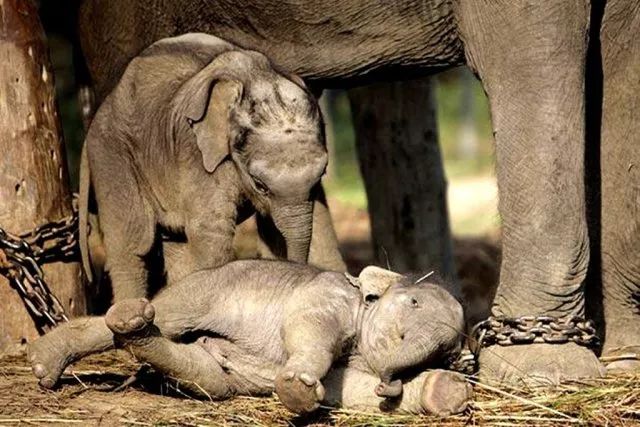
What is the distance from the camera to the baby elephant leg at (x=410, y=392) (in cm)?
485

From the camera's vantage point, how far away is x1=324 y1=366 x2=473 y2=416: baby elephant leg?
4.85 metres

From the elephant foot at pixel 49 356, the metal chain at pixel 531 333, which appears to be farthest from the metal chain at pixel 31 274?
the metal chain at pixel 531 333

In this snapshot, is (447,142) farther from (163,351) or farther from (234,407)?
(163,351)

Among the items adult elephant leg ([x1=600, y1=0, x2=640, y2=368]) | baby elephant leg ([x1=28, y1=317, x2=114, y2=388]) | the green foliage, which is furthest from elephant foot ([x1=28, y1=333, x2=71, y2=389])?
the green foliage

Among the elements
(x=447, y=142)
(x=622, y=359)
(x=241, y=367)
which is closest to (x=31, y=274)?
(x=241, y=367)

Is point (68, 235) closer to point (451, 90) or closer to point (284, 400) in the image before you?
point (284, 400)

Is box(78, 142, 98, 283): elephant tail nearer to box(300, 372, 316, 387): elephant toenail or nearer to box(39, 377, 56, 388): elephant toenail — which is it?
box(39, 377, 56, 388): elephant toenail

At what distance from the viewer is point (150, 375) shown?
5.59 m

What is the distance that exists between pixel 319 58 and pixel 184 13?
0.63 metres

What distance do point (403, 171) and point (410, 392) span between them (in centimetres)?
409

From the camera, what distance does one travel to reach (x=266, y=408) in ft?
16.7

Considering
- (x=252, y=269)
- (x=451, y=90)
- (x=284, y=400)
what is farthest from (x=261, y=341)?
(x=451, y=90)

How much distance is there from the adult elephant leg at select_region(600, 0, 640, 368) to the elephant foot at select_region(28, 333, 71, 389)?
2.07 metres

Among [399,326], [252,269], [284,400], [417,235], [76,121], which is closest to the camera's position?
[284,400]
